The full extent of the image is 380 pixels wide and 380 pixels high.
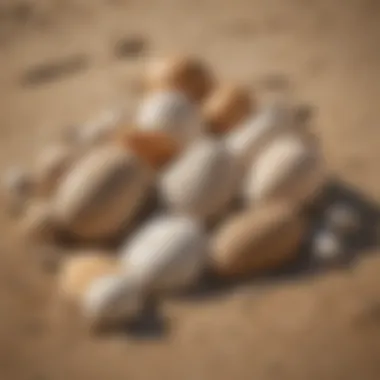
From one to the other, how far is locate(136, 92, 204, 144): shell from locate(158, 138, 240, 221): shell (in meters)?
0.08

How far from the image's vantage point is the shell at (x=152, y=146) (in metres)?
0.90

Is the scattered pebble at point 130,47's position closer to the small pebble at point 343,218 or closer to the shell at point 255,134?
the shell at point 255,134

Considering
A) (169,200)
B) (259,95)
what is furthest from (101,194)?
(259,95)

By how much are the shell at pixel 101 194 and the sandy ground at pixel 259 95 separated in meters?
0.05

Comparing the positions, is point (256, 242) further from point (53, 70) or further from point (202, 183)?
point (53, 70)

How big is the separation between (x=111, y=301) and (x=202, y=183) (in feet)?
0.48

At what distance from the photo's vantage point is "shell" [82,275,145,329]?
0.75 m

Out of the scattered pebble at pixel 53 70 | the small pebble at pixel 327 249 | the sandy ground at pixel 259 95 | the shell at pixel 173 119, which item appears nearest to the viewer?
the sandy ground at pixel 259 95

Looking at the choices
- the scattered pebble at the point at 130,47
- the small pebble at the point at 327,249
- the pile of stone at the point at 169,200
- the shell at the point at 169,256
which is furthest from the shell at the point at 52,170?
the scattered pebble at the point at 130,47

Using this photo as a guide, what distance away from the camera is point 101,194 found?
84 centimetres

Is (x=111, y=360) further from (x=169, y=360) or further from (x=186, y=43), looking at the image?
(x=186, y=43)

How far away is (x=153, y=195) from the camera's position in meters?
0.89

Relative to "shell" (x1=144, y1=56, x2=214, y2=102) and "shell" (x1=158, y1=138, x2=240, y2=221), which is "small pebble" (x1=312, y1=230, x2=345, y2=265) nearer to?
"shell" (x1=158, y1=138, x2=240, y2=221)

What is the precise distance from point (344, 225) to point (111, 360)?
0.85 feet
